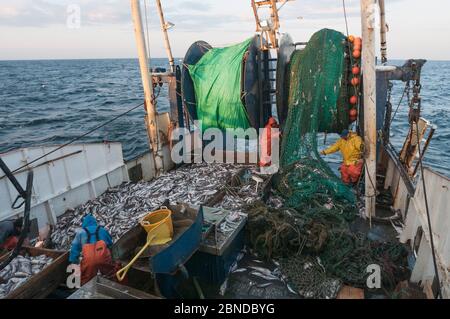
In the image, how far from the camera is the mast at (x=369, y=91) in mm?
7512

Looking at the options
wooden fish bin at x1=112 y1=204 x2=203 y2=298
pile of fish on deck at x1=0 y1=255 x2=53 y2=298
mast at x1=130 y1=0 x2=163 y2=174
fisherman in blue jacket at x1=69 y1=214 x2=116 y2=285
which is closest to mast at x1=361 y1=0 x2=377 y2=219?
wooden fish bin at x1=112 y1=204 x2=203 y2=298

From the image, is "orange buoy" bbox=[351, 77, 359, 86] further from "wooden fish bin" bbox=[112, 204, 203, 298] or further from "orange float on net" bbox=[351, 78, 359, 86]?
"wooden fish bin" bbox=[112, 204, 203, 298]

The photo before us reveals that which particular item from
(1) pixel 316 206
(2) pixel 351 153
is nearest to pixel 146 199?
(1) pixel 316 206

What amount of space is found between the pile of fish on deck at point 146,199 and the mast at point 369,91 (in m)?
3.02

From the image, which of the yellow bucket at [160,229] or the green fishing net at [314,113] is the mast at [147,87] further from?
the yellow bucket at [160,229]

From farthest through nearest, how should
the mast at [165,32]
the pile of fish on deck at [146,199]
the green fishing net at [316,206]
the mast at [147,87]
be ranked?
1. the mast at [165,32]
2. the mast at [147,87]
3. the pile of fish on deck at [146,199]
4. the green fishing net at [316,206]

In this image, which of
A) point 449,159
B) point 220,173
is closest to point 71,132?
point 220,173

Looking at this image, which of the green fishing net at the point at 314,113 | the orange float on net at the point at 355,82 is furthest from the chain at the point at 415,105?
the green fishing net at the point at 314,113

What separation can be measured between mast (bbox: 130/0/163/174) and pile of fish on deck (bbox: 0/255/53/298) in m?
5.84

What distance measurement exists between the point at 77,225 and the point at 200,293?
4.76m

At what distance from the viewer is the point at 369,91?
784cm

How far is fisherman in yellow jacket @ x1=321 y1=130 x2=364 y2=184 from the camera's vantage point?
962 centimetres

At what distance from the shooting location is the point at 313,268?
21.4ft

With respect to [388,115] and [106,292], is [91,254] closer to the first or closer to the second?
[106,292]
